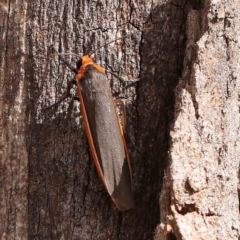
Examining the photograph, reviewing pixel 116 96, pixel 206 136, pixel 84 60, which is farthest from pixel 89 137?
pixel 206 136

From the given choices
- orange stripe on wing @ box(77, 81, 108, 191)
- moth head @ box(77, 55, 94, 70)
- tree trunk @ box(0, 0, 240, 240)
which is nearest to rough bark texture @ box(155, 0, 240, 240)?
tree trunk @ box(0, 0, 240, 240)

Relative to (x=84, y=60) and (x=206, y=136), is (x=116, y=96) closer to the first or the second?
(x=84, y=60)

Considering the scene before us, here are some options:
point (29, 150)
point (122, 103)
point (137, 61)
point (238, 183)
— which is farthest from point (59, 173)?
point (238, 183)

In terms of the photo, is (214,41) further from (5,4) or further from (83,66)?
(5,4)

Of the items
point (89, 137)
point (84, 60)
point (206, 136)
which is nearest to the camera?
point (206, 136)

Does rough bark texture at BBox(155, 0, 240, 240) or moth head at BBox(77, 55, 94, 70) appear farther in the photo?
moth head at BBox(77, 55, 94, 70)

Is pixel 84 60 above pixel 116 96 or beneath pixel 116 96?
above

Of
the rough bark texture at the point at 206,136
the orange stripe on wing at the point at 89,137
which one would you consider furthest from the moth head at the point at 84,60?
the rough bark texture at the point at 206,136

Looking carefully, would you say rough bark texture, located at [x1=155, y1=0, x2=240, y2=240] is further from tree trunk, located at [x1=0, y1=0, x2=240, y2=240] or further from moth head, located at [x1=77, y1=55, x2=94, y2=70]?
moth head, located at [x1=77, y1=55, x2=94, y2=70]
